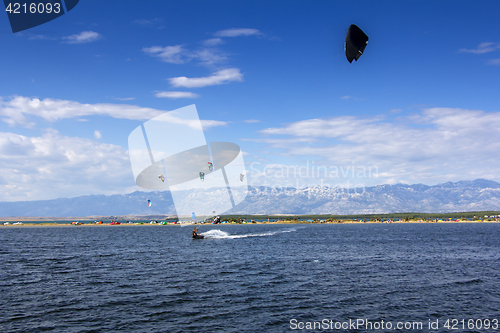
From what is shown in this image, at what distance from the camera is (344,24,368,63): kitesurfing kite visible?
1631cm

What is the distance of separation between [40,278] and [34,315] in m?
15.2

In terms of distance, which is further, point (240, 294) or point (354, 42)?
point (240, 294)

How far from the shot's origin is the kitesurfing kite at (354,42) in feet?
53.5

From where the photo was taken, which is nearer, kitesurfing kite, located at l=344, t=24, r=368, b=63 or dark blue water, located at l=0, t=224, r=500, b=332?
kitesurfing kite, located at l=344, t=24, r=368, b=63

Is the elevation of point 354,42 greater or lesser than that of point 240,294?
greater

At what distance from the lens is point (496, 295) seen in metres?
28.6

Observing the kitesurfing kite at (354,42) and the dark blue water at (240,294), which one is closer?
the kitesurfing kite at (354,42)

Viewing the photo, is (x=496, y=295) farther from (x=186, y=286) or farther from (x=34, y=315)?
(x=34, y=315)

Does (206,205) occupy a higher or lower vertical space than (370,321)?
higher

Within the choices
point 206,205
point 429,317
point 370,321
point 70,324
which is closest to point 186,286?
point 70,324

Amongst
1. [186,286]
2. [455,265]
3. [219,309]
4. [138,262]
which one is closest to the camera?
[219,309]

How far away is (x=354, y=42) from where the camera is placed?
53.8 ft

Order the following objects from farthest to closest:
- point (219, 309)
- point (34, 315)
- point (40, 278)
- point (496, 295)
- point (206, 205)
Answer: point (206, 205) → point (40, 278) → point (496, 295) → point (219, 309) → point (34, 315)

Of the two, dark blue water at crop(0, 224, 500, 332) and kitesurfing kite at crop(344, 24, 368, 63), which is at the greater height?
kitesurfing kite at crop(344, 24, 368, 63)
